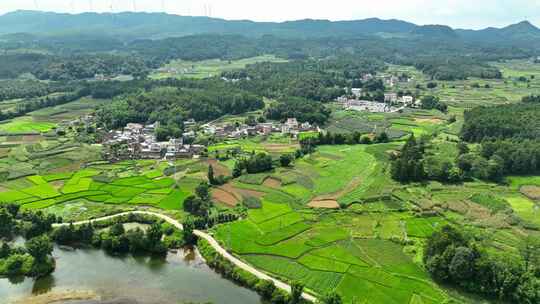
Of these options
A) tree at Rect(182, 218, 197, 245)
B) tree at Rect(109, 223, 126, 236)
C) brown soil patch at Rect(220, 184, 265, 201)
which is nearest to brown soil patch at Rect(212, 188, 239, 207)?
brown soil patch at Rect(220, 184, 265, 201)

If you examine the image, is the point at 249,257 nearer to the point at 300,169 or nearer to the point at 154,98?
the point at 300,169

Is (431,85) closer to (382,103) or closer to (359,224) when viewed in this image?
(382,103)

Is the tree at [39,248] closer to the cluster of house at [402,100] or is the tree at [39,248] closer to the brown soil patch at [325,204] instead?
the brown soil patch at [325,204]

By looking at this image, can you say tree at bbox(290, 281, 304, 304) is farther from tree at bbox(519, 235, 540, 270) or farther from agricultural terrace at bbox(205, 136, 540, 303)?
tree at bbox(519, 235, 540, 270)

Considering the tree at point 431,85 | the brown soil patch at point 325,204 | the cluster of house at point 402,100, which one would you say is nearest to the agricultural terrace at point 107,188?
the brown soil patch at point 325,204

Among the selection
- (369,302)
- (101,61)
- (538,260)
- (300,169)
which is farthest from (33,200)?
(101,61)

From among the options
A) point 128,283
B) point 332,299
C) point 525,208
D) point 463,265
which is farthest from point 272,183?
point 525,208
